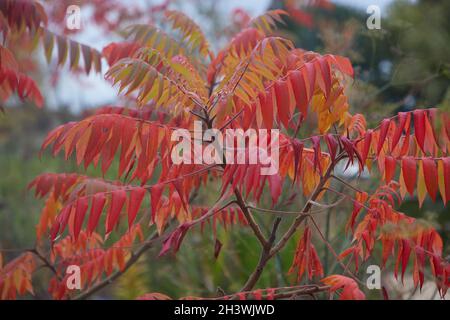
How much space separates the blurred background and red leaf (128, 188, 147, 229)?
831 millimetres

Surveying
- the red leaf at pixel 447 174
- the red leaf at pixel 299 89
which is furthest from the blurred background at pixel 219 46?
the red leaf at pixel 299 89

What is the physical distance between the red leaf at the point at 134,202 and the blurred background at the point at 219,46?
32.7 inches

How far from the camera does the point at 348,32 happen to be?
12.4 feet

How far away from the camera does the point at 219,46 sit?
544 cm

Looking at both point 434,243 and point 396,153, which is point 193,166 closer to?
point 396,153

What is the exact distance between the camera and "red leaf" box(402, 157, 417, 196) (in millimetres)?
2020

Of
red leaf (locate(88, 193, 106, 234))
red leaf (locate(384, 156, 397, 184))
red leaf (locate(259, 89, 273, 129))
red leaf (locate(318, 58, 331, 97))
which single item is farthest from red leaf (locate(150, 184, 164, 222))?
red leaf (locate(384, 156, 397, 184))

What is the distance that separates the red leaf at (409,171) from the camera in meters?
2.02

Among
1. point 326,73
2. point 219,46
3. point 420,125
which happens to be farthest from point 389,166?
point 219,46

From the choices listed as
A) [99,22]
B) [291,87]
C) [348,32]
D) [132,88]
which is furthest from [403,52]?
[99,22]

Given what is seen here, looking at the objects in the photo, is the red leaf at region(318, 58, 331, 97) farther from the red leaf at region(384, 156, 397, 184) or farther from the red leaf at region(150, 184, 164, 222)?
the red leaf at region(150, 184, 164, 222)

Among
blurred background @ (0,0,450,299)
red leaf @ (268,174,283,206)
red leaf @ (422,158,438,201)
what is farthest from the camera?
blurred background @ (0,0,450,299)

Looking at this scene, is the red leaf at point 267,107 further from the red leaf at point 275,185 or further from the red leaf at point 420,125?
the red leaf at point 420,125

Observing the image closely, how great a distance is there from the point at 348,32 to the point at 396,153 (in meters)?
1.75
